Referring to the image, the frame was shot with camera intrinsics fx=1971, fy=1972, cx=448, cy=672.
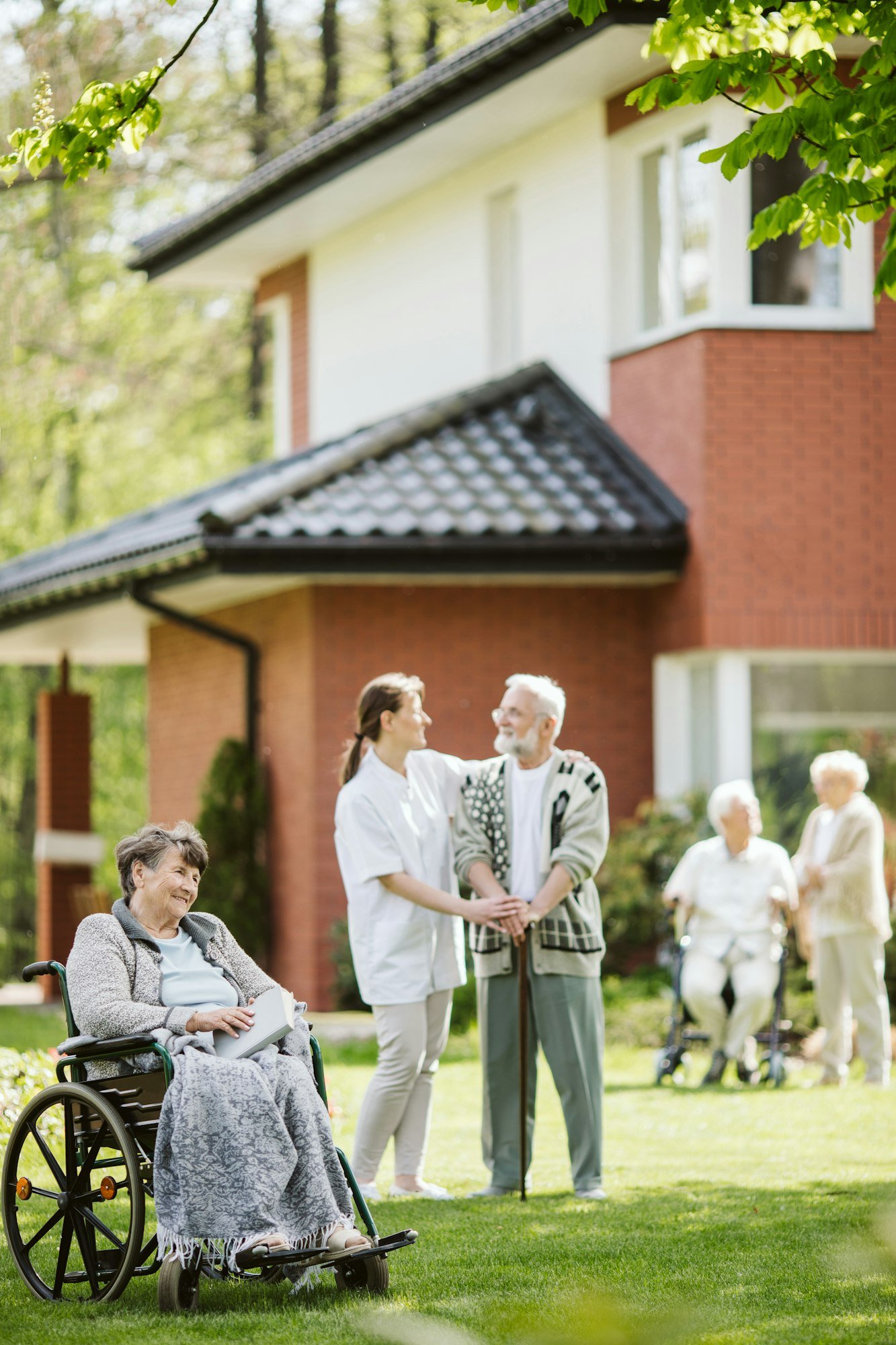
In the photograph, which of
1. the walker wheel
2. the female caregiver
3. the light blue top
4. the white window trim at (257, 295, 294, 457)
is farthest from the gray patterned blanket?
the white window trim at (257, 295, 294, 457)

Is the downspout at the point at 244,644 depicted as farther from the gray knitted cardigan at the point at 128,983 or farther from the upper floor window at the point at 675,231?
the gray knitted cardigan at the point at 128,983

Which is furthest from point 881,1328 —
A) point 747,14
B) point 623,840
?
point 623,840

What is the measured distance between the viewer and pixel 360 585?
13570mm

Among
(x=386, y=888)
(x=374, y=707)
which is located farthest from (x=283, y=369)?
(x=386, y=888)

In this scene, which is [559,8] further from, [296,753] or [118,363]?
[118,363]

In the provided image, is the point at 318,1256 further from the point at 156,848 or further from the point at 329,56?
the point at 329,56

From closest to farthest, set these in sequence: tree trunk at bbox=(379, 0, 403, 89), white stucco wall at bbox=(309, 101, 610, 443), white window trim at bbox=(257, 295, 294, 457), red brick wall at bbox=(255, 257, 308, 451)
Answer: white stucco wall at bbox=(309, 101, 610, 443) < red brick wall at bbox=(255, 257, 308, 451) < white window trim at bbox=(257, 295, 294, 457) < tree trunk at bbox=(379, 0, 403, 89)

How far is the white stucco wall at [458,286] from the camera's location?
47.1ft

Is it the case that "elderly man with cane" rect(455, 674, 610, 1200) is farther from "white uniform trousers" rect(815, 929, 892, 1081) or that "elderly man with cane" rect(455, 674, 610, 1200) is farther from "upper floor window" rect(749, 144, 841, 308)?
"upper floor window" rect(749, 144, 841, 308)

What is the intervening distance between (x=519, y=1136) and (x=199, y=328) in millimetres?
23630

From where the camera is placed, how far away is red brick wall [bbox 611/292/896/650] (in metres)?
12.9

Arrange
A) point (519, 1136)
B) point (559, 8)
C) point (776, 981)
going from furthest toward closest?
point (559, 8) < point (776, 981) < point (519, 1136)

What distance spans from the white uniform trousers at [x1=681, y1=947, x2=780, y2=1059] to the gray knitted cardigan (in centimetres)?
508

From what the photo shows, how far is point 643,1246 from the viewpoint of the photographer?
6.24m
